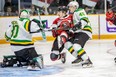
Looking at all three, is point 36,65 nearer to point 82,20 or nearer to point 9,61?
point 9,61

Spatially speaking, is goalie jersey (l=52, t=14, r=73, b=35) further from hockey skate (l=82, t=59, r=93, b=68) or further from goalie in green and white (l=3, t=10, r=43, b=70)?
hockey skate (l=82, t=59, r=93, b=68)

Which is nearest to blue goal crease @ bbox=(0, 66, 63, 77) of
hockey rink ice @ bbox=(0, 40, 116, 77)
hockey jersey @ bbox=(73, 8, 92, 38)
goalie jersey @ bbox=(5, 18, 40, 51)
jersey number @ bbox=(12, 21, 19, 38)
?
hockey rink ice @ bbox=(0, 40, 116, 77)

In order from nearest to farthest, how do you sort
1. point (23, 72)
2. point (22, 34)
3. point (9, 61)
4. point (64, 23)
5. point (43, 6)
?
point (23, 72)
point (22, 34)
point (9, 61)
point (64, 23)
point (43, 6)

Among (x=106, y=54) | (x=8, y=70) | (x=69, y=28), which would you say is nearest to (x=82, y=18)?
(x=69, y=28)

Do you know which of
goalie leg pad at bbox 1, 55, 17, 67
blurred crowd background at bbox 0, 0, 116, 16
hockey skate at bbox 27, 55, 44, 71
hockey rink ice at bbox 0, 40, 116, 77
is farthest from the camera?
blurred crowd background at bbox 0, 0, 116, 16

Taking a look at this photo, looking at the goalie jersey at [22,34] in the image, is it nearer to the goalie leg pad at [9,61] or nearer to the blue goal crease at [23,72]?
the goalie leg pad at [9,61]

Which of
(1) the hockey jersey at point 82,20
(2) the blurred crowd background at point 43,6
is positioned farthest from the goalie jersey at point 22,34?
(2) the blurred crowd background at point 43,6

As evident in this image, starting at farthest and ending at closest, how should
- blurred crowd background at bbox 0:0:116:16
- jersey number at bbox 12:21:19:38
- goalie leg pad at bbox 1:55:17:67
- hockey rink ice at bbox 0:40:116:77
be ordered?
blurred crowd background at bbox 0:0:116:16 < goalie leg pad at bbox 1:55:17:67 < jersey number at bbox 12:21:19:38 < hockey rink ice at bbox 0:40:116:77

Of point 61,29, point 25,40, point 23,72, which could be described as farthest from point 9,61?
point 61,29

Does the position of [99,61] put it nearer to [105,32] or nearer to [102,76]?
[102,76]

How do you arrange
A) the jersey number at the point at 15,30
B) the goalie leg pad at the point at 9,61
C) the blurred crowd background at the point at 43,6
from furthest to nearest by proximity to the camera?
the blurred crowd background at the point at 43,6 → the goalie leg pad at the point at 9,61 → the jersey number at the point at 15,30

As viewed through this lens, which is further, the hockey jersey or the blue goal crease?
the hockey jersey

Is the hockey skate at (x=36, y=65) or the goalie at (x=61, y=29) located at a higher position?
the goalie at (x=61, y=29)

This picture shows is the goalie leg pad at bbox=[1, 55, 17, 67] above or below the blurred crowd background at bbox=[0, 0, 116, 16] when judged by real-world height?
below
